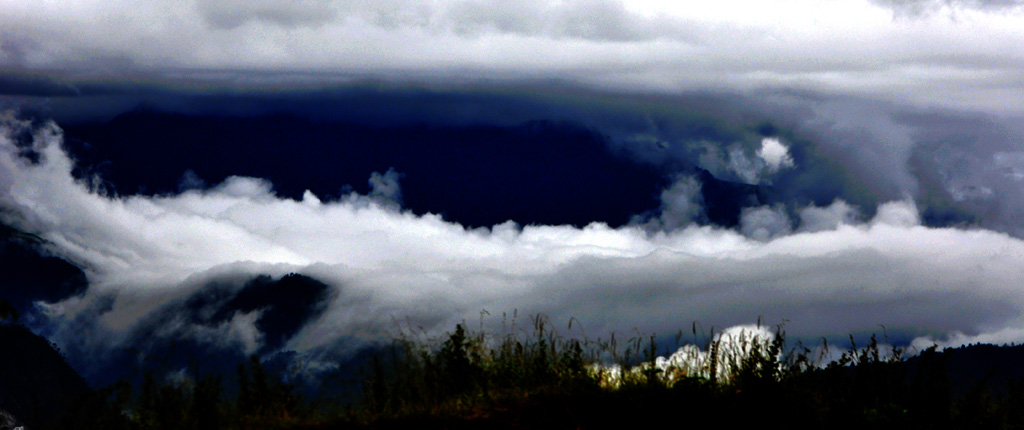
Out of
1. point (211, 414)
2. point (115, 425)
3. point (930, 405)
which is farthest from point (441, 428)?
point (930, 405)

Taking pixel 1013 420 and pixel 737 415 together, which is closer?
pixel 737 415

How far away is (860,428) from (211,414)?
5.88m

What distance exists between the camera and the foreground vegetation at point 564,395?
25.2 feet

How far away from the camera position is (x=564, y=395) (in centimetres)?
874

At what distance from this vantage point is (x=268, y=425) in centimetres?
758

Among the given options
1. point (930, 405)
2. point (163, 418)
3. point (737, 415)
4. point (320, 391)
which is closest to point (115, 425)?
point (163, 418)

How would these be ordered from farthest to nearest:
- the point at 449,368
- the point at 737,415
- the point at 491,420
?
the point at 449,368, the point at 737,415, the point at 491,420

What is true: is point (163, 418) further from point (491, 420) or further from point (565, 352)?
point (565, 352)

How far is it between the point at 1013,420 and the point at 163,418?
27.5ft

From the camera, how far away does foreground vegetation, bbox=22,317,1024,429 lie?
7684 mm

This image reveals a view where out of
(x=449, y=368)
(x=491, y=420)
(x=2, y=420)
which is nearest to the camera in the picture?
(x=2, y=420)

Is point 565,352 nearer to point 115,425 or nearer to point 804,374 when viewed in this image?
point 804,374

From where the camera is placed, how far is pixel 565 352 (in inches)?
379

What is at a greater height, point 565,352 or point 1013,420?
point 565,352
